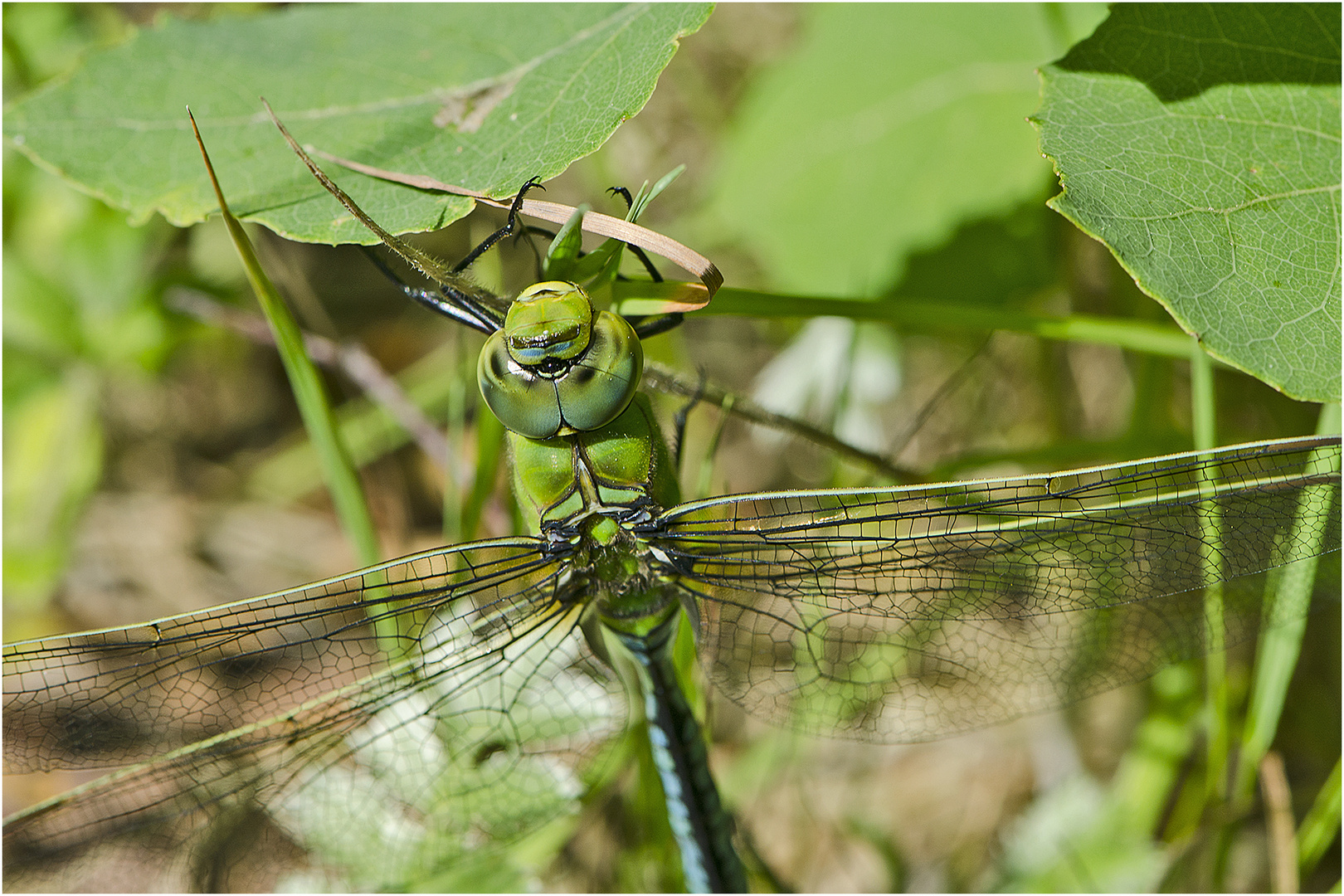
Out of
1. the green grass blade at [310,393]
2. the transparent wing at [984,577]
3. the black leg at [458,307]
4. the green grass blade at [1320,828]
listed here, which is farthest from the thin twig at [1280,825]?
the green grass blade at [310,393]

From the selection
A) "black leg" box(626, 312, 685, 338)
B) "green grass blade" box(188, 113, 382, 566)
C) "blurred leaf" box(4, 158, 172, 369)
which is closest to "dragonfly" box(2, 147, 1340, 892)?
"black leg" box(626, 312, 685, 338)

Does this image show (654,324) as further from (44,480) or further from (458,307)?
(44,480)

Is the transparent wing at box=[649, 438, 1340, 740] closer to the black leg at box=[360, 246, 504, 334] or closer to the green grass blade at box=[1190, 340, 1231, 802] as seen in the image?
the green grass blade at box=[1190, 340, 1231, 802]

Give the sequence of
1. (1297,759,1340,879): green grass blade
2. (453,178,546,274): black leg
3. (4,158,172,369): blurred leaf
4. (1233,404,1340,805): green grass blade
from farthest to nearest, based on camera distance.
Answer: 1. (4,158,172,369): blurred leaf
2. (1297,759,1340,879): green grass blade
3. (1233,404,1340,805): green grass blade
4. (453,178,546,274): black leg

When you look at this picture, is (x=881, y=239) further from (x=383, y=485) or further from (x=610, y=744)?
(x=383, y=485)

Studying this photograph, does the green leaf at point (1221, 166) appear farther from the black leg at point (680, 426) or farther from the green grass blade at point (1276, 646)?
the black leg at point (680, 426)

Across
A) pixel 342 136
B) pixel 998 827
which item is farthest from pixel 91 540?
pixel 998 827
